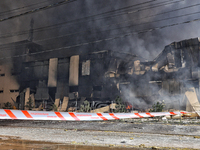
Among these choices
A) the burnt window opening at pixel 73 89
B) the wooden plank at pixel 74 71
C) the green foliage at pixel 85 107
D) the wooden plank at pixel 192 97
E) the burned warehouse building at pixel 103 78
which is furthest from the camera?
the wooden plank at pixel 74 71

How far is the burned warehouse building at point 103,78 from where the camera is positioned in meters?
22.5

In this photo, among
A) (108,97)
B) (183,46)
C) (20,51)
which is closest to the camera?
(183,46)

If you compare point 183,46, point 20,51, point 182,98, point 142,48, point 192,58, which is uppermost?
point 20,51

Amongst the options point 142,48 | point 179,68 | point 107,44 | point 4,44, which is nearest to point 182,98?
point 179,68

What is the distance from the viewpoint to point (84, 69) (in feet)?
98.5

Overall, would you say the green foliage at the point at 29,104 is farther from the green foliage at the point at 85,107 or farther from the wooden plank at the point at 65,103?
the green foliage at the point at 85,107

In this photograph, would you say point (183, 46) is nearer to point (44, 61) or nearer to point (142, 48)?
point (142, 48)

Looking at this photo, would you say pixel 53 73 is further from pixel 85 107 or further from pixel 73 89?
pixel 85 107

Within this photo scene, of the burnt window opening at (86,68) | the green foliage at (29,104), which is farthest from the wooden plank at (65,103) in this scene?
the green foliage at (29,104)

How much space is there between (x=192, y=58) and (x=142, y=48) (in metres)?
10.8

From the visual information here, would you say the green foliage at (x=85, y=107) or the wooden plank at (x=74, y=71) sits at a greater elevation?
the wooden plank at (x=74, y=71)

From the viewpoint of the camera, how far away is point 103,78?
28.3 m

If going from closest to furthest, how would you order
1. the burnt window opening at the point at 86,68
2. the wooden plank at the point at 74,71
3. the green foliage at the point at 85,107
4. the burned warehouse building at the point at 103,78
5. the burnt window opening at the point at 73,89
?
the burned warehouse building at the point at 103,78 < the green foliage at the point at 85,107 < the burnt window opening at the point at 86,68 < the burnt window opening at the point at 73,89 < the wooden plank at the point at 74,71

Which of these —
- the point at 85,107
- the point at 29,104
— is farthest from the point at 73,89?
the point at 29,104
